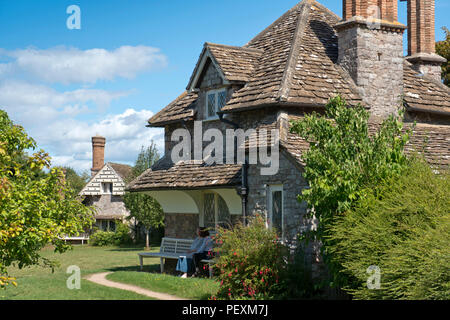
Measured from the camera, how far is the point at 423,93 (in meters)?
18.8

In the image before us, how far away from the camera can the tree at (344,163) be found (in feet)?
33.1

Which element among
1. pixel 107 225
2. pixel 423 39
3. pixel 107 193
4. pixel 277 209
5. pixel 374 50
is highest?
pixel 423 39

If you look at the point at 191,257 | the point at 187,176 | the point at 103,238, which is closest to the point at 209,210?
the point at 187,176

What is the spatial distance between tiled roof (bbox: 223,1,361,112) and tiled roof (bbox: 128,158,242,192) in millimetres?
2077

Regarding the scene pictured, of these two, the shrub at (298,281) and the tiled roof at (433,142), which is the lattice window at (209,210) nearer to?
the shrub at (298,281)

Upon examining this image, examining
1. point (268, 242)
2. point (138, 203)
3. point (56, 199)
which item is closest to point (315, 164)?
point (268, 242)

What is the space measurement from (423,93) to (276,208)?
25.1 feet

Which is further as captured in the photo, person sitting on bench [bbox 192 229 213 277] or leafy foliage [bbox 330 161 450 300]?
person sitting on bench [bbox 192 229 213 277]

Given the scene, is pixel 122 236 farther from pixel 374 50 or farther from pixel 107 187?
pixel 374 50

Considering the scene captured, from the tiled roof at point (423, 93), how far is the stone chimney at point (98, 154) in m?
36.1

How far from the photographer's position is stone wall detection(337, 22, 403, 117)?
57.6ft

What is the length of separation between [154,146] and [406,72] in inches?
990

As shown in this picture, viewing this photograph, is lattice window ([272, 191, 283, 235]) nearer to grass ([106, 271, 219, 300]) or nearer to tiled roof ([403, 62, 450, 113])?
grass ([106, 271, 219, 300])

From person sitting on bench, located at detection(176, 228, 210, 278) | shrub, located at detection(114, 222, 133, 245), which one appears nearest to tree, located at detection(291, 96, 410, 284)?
person sitting on bench, located at detection(176, 228, 210, 278)
